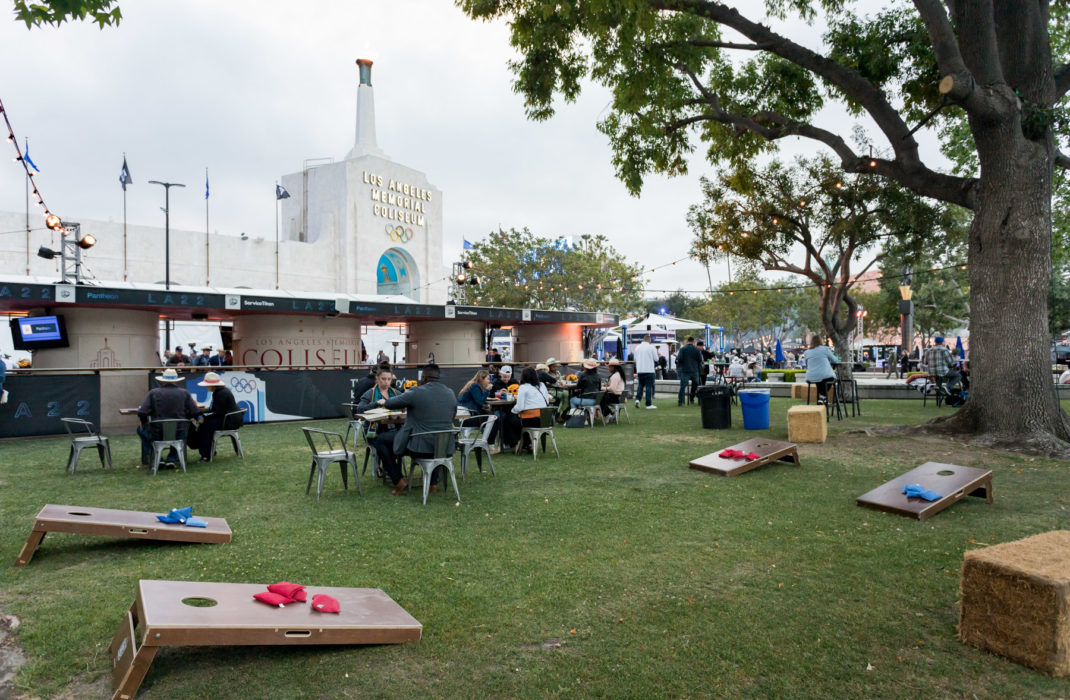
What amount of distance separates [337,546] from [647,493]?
3070 mm

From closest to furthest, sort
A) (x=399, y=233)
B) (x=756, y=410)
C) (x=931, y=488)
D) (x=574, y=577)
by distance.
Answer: (x=574, y=577), (x=931, y=488), (x=756, y=410), (x=399, y=233)

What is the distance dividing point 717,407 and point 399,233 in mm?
32783

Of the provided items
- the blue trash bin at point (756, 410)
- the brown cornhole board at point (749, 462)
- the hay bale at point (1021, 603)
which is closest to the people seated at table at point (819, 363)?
the blue trash bin at point (756, 410)

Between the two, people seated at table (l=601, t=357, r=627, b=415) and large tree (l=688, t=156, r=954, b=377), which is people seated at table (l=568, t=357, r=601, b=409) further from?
large tree (l=688, t=156, r=954, b=377)

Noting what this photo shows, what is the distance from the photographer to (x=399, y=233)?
4059 centimetres

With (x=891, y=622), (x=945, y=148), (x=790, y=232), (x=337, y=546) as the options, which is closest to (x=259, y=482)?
(x=337, y=546)

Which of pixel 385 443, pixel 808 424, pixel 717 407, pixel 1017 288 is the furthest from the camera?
pixel 717 407

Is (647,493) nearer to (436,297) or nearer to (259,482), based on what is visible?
(259,482)

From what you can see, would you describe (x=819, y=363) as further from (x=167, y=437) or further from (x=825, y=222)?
(x=167, y=437)

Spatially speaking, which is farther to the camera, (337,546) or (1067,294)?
(1067,294)

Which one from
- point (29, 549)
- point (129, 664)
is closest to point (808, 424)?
point (129, 664)

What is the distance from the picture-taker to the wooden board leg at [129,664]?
2537mm

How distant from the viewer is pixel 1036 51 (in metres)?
8.68

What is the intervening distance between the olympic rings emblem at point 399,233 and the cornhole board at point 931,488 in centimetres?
3726
